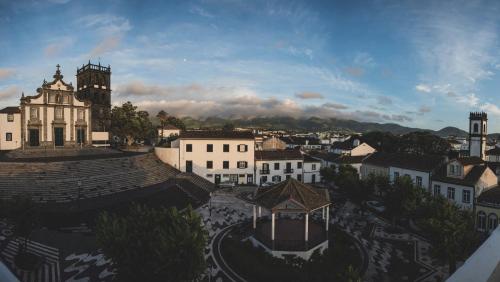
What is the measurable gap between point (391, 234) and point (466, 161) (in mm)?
13024

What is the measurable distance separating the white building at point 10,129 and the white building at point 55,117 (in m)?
0.61

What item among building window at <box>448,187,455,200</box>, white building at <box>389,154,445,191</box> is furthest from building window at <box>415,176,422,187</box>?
building window at <box>448,187,455,200</box>

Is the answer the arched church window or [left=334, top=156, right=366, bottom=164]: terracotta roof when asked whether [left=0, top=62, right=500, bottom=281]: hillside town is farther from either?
[left=334, top=156, right=366, bottom=164]: terracotta roof

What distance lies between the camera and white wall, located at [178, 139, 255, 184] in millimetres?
39344

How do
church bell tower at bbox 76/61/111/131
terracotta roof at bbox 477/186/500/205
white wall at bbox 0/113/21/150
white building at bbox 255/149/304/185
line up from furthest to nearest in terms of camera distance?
1. church bell tower at bbox 76/61/111/131
2. white building at bbox 255/149/304/185
3. white wall at bbox 0/113/21/150
4. terracotta roof at bbox 477/186/500/205

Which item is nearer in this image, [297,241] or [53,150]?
[297,241]

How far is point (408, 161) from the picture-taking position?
36656mm

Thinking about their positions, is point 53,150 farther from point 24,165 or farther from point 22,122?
point 24,165

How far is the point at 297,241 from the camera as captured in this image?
19281mm

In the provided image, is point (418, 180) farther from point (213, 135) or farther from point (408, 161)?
point (213, 135)

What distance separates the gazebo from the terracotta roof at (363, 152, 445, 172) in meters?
18.3

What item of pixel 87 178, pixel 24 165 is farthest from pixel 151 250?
pixel 24 165

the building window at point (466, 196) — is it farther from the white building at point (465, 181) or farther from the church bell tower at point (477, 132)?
the church bell tower at point (477, 132)

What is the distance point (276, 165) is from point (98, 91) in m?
32.2
